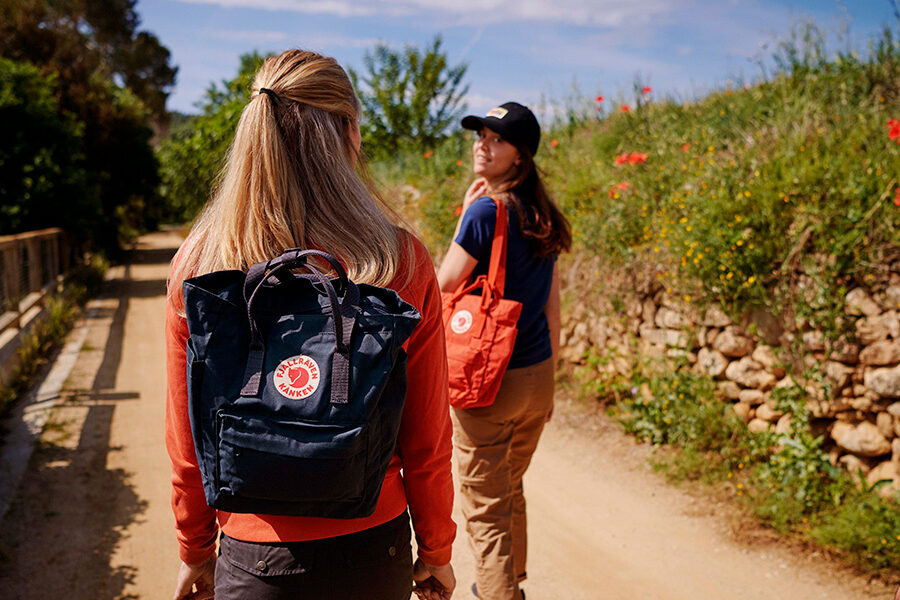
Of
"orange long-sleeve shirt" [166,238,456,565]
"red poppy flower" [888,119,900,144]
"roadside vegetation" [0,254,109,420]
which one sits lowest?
"roadside vegetation" [0,254,109,420]

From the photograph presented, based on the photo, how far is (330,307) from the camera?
1229 mm

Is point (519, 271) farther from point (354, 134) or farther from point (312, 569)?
point (312, 569)

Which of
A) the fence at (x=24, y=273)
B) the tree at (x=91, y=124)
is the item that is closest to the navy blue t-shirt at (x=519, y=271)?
the fence at (x=24, y=273)

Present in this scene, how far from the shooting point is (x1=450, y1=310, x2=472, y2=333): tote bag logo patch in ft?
8.29

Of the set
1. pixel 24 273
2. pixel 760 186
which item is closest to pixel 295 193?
pixel 760 186

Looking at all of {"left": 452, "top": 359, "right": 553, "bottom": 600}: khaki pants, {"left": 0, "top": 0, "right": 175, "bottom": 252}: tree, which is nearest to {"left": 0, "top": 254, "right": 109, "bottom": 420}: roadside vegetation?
{"left": 0, "top": 0, "right": 175, "bottom": 252}: tree

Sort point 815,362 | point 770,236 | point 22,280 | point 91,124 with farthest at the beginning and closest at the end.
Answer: point 91,124 → point 22,280 → point 770,236 → point 815,362

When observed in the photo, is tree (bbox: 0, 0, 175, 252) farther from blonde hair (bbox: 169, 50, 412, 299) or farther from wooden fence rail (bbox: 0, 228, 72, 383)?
blonde hair (bbox: 169, 50, 412, 299)

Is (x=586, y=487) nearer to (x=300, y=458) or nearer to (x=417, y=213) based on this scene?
(x=300, y=458)

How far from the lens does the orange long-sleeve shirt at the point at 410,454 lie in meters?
1.43

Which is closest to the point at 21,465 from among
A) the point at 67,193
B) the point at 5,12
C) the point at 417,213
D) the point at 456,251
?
the point at 456,251

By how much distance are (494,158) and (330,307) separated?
5.53 feet

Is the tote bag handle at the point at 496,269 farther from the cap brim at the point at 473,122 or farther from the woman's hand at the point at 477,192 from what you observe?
the cap brim at the point at 473,122

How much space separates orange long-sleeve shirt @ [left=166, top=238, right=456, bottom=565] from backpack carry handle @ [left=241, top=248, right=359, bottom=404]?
225 mm
